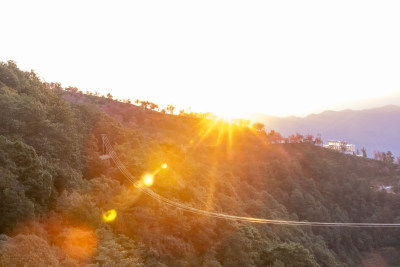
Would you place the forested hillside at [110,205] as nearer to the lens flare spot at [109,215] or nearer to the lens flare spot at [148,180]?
the lens flare spot at [109,215]

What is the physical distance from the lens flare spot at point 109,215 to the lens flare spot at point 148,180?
5.93 m

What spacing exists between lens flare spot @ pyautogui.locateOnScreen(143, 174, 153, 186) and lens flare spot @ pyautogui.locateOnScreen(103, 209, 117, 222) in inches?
233

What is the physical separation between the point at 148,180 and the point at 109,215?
730 centimetres

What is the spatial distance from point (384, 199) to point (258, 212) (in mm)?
36712

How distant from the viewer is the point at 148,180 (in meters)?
25.2

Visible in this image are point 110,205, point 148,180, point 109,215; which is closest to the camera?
point 109,215


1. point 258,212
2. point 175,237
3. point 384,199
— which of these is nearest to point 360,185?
point 384,199

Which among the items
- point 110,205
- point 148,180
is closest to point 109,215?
point 110,205

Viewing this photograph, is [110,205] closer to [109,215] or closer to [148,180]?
[109,215]

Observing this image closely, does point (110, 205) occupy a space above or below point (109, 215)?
above

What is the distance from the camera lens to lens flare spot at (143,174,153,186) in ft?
80.7

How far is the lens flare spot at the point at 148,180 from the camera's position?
24.6m

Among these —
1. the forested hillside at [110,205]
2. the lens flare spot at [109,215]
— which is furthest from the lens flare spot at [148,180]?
the lens flare spot at [109,215]

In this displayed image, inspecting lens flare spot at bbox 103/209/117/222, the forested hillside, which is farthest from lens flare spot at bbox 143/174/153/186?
lens flare spot at bbox 103/209/117/222
